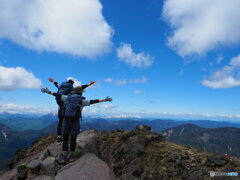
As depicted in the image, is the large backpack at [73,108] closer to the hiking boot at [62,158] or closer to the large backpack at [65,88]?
the hiking boot at [62,158]

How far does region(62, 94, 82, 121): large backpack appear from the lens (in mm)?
12086

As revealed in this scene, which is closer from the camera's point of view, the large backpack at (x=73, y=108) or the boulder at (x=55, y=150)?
the large backpack at (x=73, y=108)

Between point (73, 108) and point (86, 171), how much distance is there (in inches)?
159

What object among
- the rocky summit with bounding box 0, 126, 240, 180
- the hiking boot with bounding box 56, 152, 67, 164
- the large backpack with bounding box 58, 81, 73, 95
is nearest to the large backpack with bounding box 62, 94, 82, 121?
the hiking boot with bounding box 56, 152, 67, 164

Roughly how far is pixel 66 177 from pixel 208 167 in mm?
13216

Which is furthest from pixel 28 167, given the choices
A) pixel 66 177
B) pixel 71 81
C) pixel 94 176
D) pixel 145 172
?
pixel 145 172

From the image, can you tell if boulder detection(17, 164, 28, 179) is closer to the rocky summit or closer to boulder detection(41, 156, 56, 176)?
the rocky summit

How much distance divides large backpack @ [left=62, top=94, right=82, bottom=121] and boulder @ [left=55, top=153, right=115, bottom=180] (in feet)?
9.74

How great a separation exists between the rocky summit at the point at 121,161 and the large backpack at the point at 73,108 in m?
2.92

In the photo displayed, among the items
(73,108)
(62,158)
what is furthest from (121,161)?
(73,108)

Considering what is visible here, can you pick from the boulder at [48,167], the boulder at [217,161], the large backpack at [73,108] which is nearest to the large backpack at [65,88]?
the large backpack at [73,108]

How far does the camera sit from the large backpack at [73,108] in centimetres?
1209

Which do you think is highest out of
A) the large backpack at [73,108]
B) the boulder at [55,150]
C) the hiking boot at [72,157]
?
the large backpack at [73,108]

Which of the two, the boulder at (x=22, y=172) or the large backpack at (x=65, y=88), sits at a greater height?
the large backpack at (x=65, y=88)
